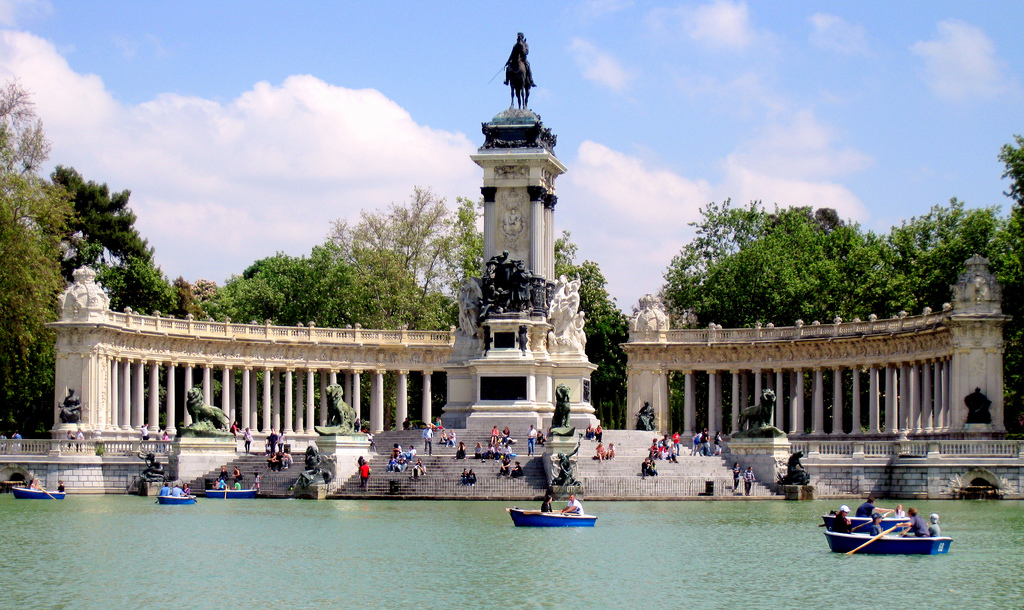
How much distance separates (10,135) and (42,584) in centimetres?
4352

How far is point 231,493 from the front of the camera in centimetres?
5419

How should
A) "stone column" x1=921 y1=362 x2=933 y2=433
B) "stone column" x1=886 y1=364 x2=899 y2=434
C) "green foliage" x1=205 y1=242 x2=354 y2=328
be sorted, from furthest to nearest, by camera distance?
"green foliage" x1=205 y1=242 x2=354 y2=328 < "stone column" x1=886 y1=364 x2=899 y2=434 < "stone column" x1=921 y1=362 x2=933 y2=433

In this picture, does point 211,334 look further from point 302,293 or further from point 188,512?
point 188,512

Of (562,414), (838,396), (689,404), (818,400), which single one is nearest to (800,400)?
(818,400)

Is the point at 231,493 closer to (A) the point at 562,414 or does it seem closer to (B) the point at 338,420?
(B) the point at 338,420

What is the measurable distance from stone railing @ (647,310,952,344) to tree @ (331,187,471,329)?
1678cm

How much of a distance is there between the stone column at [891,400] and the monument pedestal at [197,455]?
3260cm

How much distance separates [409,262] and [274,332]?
18.6m

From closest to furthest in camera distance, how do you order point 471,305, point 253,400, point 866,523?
point 866,523 → point 471,305 → point 253,400

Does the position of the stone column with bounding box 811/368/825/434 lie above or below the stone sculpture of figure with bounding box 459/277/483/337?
below

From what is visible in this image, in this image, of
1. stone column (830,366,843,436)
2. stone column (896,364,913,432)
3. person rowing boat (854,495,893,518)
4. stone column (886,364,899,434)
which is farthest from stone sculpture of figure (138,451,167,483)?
stone column (896,364,913,432)

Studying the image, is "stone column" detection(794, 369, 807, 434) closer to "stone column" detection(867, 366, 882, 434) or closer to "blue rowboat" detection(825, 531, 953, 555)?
"stone column" detection(867, 366, 882, 434)

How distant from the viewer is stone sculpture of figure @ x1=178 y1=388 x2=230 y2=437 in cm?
5834

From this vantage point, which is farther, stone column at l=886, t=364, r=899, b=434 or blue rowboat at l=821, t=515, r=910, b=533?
stone column at l=886, t=364, r=899, b=434
